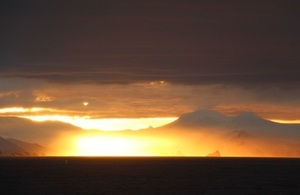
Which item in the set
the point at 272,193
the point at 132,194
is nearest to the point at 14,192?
the point at 132,194

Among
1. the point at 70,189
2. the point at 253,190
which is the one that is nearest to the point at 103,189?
the point at 70,189

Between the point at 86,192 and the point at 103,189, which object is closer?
the point at 86,192

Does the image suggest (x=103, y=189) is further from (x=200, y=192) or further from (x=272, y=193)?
(x=272, y=193)

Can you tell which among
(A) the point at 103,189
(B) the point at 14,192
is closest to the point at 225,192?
(A) the point at 103,189

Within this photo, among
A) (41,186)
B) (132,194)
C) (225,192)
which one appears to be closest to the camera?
(132,194)

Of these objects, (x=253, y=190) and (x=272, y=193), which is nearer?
(x=272, y=193)

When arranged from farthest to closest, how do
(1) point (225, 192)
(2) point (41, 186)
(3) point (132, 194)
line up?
1. (2) point (41, 186)
2. (1) point (225, 192)
3. (3) point (132, 194)

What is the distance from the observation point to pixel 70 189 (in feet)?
542

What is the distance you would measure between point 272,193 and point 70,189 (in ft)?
156

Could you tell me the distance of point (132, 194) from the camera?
151 metres

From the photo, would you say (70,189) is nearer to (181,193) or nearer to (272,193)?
(181,193)

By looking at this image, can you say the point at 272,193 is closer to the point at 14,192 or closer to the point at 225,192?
the point at 225,192

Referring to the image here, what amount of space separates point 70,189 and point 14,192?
14.1 meters

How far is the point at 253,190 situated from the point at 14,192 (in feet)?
186
